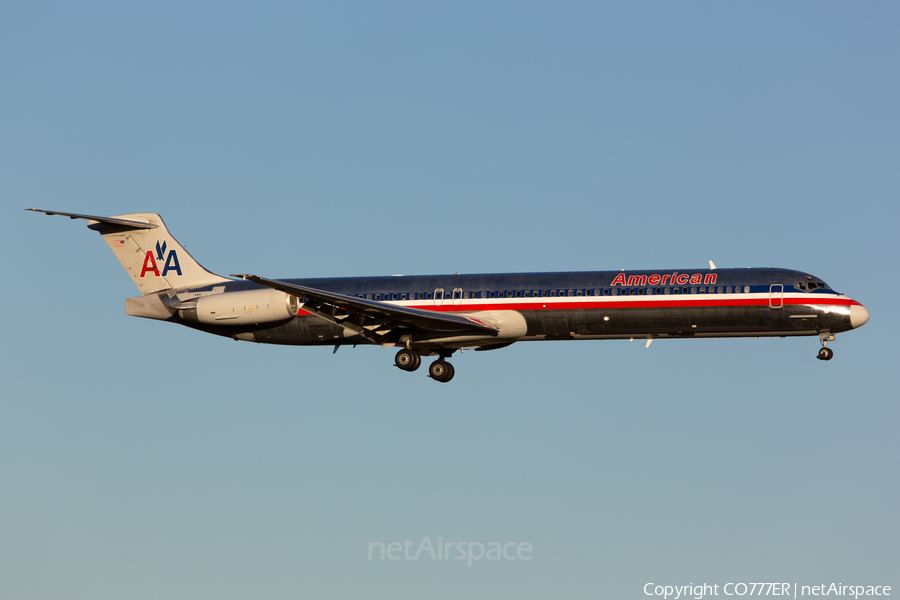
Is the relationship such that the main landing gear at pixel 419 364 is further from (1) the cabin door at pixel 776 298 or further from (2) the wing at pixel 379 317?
(1) the cabin door at pixel 776 298

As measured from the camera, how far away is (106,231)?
149 ft

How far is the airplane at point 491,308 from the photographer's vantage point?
121ft

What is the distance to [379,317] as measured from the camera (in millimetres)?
39250

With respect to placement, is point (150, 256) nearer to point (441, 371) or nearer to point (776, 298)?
point (441, 371)

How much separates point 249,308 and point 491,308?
31.1ft

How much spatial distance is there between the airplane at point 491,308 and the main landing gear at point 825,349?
1.5 inches

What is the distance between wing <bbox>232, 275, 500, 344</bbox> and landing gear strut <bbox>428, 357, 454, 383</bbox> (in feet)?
7.83

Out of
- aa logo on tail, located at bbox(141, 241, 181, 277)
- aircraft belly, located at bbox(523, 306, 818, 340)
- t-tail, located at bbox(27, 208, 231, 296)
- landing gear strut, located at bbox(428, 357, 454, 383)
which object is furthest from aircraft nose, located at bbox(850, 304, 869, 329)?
aa logo on tail, located at bbox(141, 241, 181, 277)

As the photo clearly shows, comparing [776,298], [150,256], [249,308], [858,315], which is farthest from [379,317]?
[858,315]

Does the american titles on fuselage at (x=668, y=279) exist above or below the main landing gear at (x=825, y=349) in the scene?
above

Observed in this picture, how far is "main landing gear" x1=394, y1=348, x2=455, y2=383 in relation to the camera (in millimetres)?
41188

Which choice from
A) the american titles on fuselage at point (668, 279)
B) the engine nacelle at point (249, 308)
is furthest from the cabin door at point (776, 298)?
the engine nacelle at point (249, 308)

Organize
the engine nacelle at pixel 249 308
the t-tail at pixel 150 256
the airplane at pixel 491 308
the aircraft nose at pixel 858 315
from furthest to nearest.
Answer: the t-tail at pixel 150 256, the engine nacelle at pixel 249 308, the airplane at pixel 491 308, the aircraft nose at pixel 858 315

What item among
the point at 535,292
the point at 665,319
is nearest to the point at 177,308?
the point at 535,292
